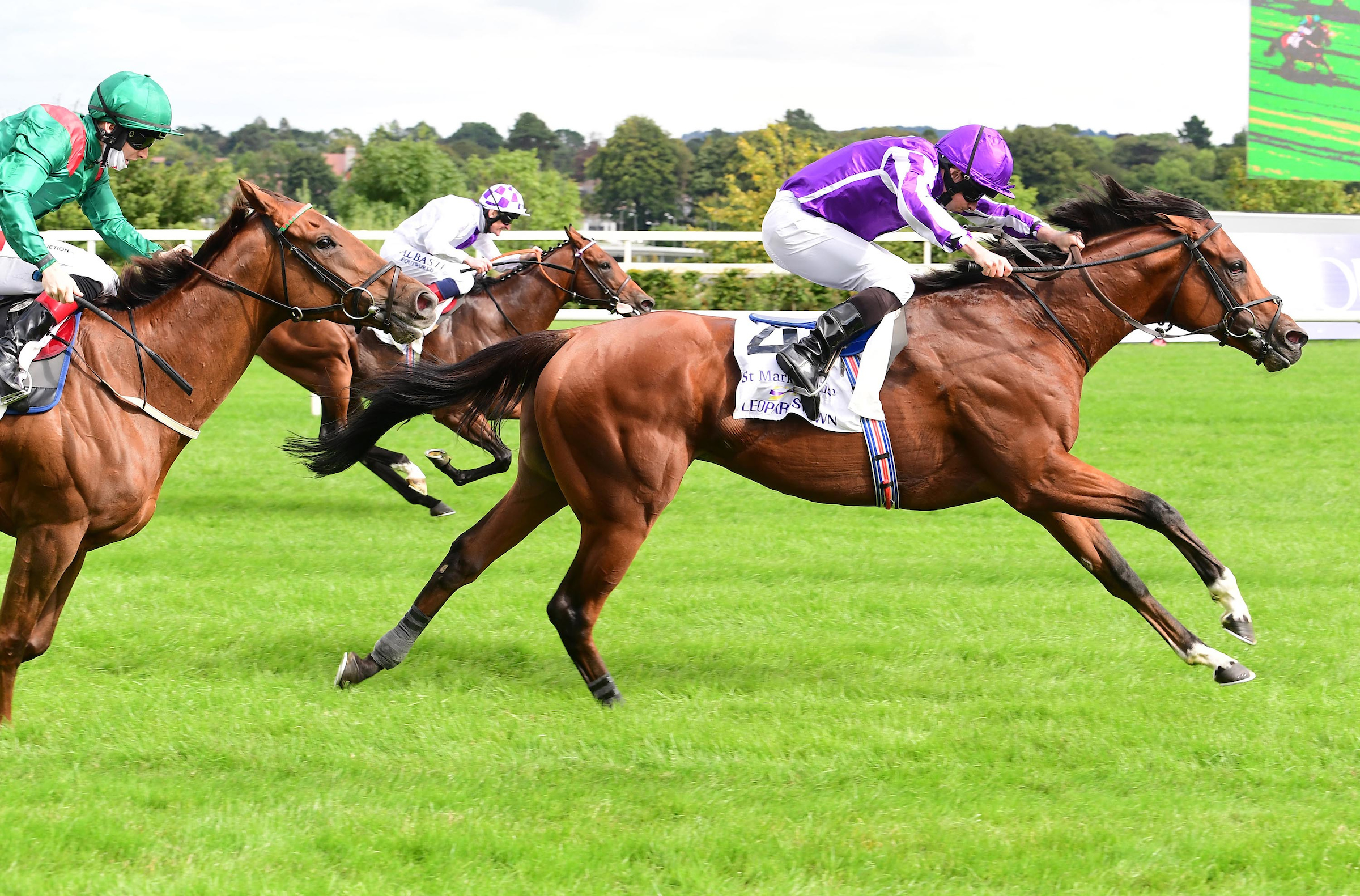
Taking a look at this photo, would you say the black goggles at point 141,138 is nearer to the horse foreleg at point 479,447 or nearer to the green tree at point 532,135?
the horse foreleg at point 479,447

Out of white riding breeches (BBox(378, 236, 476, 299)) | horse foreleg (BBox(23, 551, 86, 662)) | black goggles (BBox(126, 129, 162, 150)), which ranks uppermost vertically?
black goggles (BBox(126, 129, 162, 150))

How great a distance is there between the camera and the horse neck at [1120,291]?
5.07 meters

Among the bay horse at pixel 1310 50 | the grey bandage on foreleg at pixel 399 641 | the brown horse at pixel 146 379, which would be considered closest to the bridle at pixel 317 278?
the brown horse at pixel 146 379

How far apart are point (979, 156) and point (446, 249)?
515 centimetres

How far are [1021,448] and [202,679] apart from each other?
3.26 meters

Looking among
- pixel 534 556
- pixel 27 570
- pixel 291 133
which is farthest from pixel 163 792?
pixel 291 133

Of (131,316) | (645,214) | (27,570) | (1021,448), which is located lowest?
(645,214)

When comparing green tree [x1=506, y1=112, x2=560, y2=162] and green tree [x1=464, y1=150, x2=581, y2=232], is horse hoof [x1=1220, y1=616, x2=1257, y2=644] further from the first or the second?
green tree [x1=506, y1=112, x2=560, y2=162]

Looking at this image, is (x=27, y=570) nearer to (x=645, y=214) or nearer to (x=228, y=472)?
(x=228, y=472)

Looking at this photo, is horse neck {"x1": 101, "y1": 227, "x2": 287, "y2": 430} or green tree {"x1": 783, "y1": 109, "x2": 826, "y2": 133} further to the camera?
green tree {"x1": 783, "y1": 109, "x2": 826, "y2": 133}

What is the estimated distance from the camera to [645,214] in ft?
328

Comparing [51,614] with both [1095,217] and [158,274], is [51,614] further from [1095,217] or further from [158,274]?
[1095,217]

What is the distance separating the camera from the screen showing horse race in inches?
795

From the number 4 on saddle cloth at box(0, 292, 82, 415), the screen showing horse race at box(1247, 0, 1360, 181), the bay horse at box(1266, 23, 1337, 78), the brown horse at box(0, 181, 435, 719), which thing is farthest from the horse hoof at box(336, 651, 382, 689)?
the bay horse at box(1266, 23, 1337, 78)
